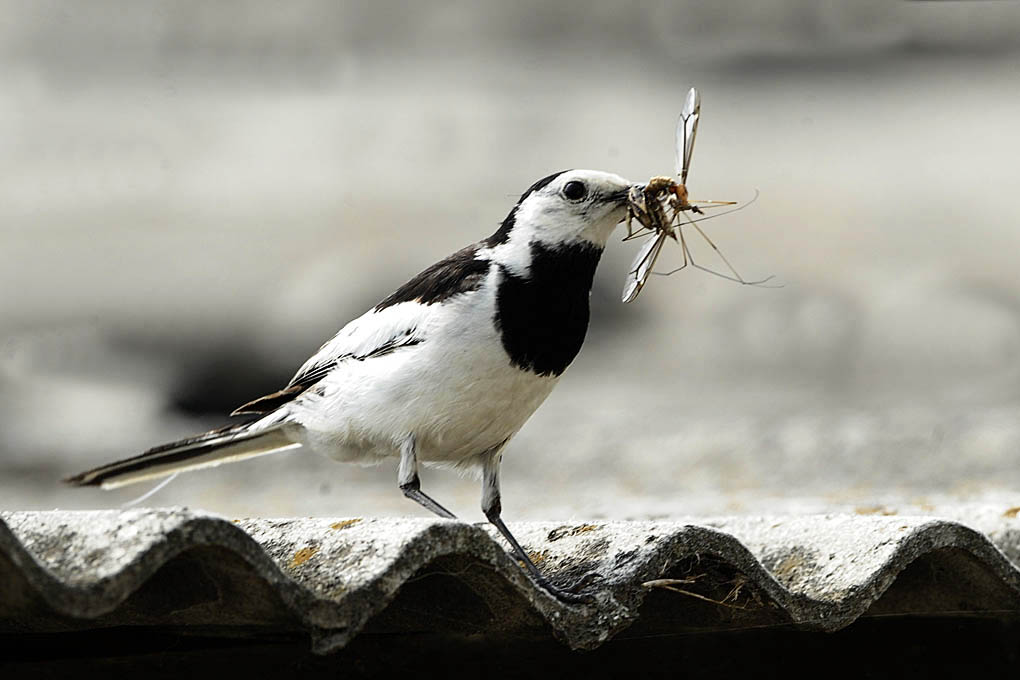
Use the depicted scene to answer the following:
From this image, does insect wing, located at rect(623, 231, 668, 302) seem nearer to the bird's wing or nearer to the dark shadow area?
the bird's wing

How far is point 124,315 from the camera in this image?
13.8 m

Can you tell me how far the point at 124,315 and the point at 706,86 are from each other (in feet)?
21.8

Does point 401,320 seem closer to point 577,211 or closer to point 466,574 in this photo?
point 577,211

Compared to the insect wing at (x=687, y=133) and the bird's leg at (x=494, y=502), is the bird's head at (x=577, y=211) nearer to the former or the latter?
the insect wing at (x=687, y=133)

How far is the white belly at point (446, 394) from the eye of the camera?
2.94m

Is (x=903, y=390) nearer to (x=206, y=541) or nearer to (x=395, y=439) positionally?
(x=395, y=439)

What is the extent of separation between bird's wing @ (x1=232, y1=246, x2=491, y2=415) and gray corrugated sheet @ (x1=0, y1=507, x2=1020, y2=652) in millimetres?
532

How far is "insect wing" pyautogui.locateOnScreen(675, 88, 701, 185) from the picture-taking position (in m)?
2.94

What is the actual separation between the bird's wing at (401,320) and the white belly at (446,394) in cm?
3

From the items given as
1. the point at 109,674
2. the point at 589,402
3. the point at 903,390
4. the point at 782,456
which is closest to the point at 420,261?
the point at 589,402

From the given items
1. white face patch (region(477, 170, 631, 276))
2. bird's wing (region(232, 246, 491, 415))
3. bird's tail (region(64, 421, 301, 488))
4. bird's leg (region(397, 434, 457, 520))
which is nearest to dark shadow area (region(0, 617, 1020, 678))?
bird's leg (region(397, 434, 457, 520))

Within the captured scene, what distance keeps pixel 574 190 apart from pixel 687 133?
29 centimetres

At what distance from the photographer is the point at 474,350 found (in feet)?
9.64

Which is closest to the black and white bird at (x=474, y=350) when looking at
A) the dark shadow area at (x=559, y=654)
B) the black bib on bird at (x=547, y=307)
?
the black bib on bird at (x=547, y=307)
